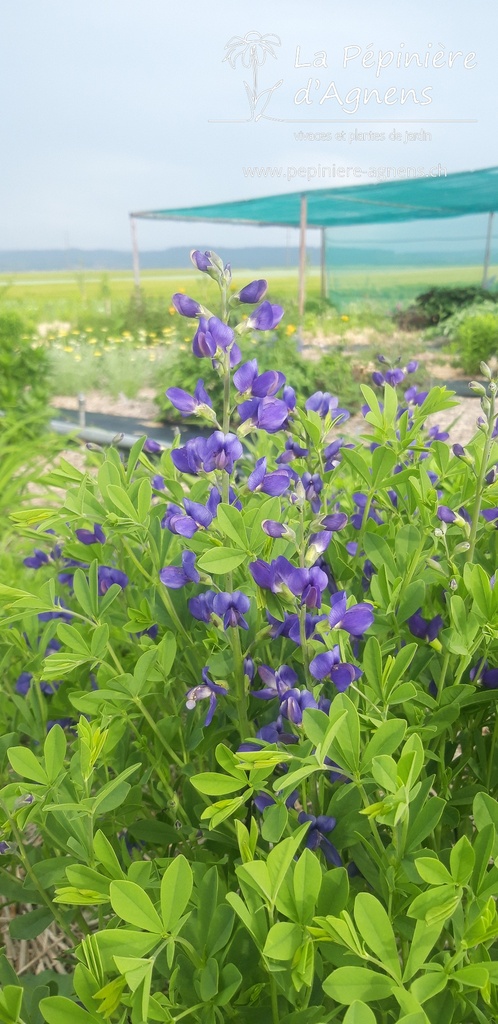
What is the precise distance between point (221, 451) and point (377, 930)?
12.6 inches

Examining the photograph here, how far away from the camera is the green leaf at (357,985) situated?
38 cm

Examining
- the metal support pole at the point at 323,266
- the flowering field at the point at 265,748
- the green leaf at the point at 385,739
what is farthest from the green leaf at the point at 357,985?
the metal support pole at the point at 323,266

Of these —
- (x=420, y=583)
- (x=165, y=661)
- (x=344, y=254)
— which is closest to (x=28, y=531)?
(x=165, y=661)

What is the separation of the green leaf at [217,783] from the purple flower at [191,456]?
22cm

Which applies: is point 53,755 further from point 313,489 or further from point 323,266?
point 323,266

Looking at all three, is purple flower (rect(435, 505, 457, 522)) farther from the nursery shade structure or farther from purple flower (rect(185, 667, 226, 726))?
the nursery shade structure

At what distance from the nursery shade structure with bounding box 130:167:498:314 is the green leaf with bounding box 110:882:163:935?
608cm

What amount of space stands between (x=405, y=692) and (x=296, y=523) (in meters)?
0.17

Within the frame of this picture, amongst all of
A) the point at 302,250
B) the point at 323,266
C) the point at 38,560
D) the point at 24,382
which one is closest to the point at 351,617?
the point at 38,560

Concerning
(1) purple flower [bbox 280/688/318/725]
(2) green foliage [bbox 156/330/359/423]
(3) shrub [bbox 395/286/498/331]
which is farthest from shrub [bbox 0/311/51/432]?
(3) shrub [bbox 395/286/498/331]

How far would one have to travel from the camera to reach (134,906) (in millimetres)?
408

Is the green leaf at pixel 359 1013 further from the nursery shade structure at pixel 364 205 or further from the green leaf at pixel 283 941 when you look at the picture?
the nursery shade structure at pixel 364 205

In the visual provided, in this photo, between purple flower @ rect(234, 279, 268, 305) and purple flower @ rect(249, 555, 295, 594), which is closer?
purple flower @ rect(249, 555, 295, 594)

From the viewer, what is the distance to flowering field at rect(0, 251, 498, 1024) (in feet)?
1.34
